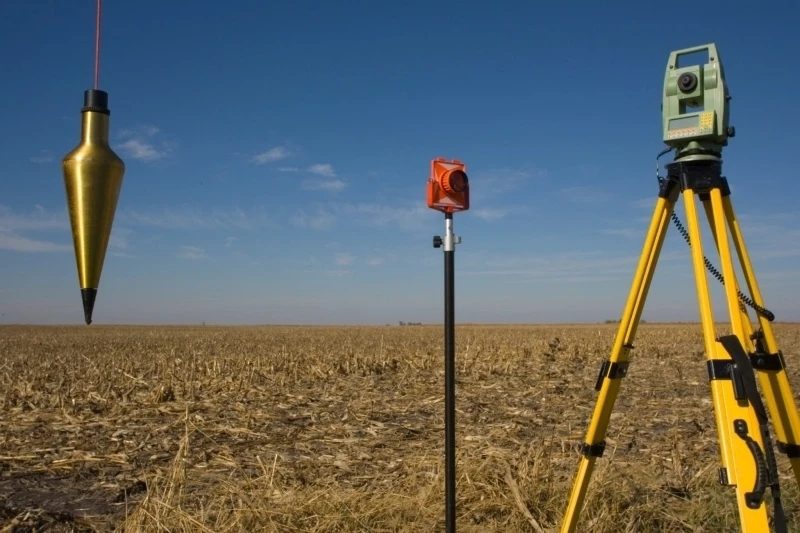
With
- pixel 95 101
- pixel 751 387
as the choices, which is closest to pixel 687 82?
pixel 751 387

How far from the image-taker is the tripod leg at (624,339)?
2.79 meters

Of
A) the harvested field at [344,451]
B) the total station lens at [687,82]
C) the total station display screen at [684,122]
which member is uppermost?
the total station lens at [687,82]

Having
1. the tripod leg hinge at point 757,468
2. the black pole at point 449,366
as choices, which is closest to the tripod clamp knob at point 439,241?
the black pole at point 449,366

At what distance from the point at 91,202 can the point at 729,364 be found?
214cm

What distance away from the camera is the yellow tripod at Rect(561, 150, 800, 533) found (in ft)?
7.17

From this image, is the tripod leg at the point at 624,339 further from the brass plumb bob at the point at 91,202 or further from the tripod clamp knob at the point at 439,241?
the brass plumb bob at the point at 91,202

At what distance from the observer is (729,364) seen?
7.45ft

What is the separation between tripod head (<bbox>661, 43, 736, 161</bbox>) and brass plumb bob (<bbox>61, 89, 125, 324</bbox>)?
2282 mm

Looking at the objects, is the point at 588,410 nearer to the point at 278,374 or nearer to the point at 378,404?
the point at 378,404

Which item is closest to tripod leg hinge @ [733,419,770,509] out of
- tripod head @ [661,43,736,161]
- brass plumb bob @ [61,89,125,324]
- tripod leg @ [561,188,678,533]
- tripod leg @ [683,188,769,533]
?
tripod leg @ [683,188,769,533]

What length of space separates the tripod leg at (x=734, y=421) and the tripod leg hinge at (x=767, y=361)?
0.22 meters

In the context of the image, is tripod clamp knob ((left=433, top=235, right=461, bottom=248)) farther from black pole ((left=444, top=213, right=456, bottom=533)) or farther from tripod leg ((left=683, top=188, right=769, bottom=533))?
tripod leg ((left=683, top=188, right=769, bottom=533))

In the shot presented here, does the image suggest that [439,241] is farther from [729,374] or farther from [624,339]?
[729,374]

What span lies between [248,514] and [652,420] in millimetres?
5755
